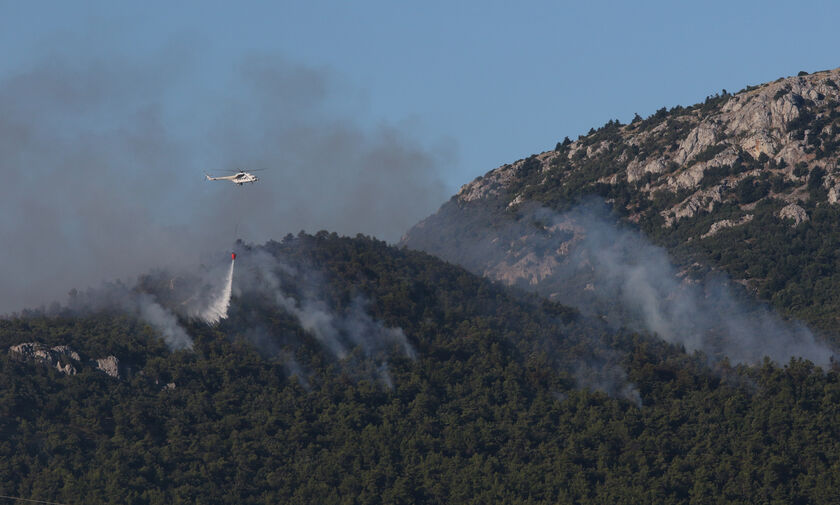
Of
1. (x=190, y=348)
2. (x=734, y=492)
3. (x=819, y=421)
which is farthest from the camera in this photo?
(x=190, y=348)

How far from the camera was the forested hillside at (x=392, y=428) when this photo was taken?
163250 millimetres

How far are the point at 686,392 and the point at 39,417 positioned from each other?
244 feet

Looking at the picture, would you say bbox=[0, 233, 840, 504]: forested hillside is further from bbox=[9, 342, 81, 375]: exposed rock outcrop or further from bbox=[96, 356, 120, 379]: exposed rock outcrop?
bbox=[9, 342, 81, 375]: exposed rock outcrop

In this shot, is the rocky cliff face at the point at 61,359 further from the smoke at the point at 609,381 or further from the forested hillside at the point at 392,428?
the smoke at the point at 609,381

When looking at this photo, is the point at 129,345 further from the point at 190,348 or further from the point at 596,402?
the point at 596,402

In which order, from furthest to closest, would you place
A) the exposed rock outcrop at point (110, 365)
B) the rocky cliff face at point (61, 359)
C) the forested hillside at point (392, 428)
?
the exposed rock outcrop at point (110, 365) < the rocky cliff face at point (61, 359) < the forested hillside at point (392, 428)

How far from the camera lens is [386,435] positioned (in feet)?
582

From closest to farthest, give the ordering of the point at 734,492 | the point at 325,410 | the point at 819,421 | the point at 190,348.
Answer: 1. the point at 734,492
2. the point at 819,421
3. the point at 325,410
4. the point at 190,348

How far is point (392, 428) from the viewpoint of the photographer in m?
180

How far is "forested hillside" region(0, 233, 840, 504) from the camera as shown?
163250 millimetres

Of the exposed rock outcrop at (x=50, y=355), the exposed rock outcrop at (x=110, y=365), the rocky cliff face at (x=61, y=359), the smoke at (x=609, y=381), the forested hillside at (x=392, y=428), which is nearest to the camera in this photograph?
the forested hillside at (x=392, y=428)

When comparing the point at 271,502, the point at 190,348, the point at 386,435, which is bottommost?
the point at 271,502

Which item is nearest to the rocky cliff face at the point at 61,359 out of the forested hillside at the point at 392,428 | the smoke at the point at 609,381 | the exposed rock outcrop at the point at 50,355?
the exposed rock outcrop at the point at 50,355

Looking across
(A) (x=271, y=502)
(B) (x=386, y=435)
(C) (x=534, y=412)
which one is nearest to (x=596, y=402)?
(C) (x=534, y=412)
